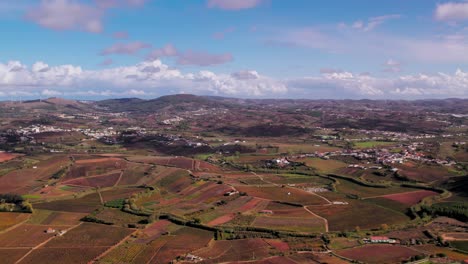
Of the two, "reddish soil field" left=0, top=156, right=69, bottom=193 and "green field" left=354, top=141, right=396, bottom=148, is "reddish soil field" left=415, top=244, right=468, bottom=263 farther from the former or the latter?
"green field" left=354, top=141, right=396, bottom=148

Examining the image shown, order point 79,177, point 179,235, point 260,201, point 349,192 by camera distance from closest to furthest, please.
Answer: point 179,235
point 260,201
point 349,192
point 79,177

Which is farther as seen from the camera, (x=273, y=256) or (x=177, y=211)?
(x=177, y=211)

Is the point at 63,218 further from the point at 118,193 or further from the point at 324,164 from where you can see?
the point at 324,164

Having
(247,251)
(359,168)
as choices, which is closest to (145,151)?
(359,168)

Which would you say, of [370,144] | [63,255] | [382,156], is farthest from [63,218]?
[370,144]

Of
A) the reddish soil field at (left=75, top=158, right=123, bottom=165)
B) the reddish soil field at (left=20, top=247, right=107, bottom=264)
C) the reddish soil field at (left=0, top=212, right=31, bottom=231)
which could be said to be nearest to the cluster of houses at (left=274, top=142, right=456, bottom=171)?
the reddish soil field at (left=75, top=158, right=123, bottom=165)

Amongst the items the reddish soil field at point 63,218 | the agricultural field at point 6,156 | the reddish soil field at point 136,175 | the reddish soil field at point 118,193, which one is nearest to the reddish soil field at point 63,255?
the reddish soil field at point 63,218

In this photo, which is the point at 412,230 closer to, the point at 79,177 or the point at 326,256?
the point at 326,256
